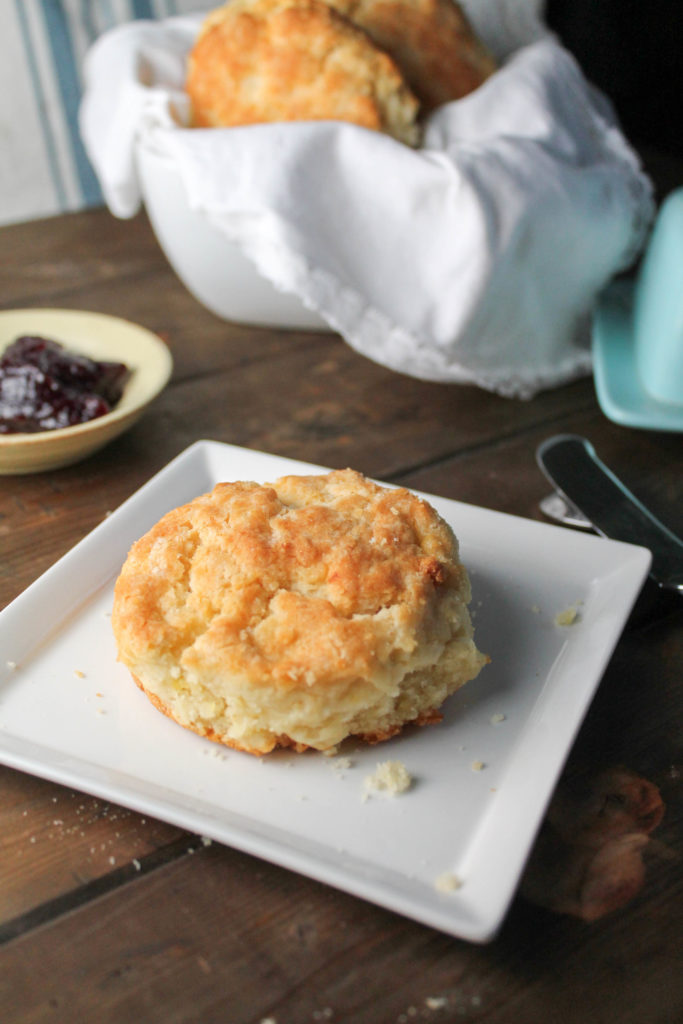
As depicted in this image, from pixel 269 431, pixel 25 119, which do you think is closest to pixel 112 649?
pixel 269 431

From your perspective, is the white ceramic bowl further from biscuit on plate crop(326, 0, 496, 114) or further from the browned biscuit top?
the browned biscuit top

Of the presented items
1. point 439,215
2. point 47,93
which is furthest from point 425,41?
point 47,93

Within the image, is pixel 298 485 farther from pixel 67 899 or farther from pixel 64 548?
pixel 67 899

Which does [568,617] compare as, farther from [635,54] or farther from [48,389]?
[635,54]

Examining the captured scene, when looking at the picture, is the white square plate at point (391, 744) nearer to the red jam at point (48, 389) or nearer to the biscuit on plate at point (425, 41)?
the red jam at point (48, 389)

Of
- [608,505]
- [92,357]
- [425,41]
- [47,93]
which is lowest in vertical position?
[608,505]

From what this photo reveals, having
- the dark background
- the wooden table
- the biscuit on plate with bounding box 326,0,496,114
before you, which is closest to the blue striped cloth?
the dark background
